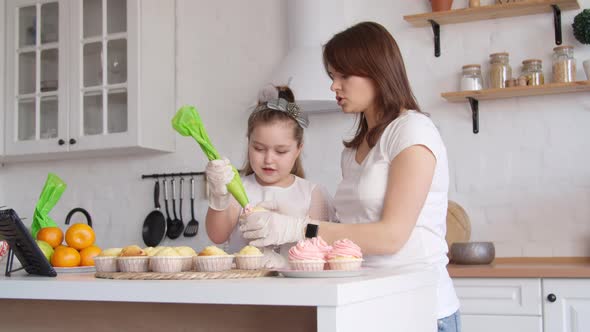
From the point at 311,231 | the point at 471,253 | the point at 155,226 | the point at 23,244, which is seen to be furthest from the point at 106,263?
the point at 155,226

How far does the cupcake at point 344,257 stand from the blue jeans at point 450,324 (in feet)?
1.05

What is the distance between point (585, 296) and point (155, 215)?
2.21 metres

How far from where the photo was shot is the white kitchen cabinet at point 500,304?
107 inches

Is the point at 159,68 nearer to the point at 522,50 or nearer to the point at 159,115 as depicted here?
the point at 159,115

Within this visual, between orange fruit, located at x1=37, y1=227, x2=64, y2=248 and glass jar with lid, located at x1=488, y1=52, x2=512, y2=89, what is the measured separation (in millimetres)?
2051

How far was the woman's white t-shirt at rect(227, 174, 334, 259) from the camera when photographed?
2.09 m

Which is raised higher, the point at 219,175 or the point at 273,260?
the point at 219,175

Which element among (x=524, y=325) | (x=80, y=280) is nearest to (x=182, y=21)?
(x=524, y=325)

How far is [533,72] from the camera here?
3.19 m

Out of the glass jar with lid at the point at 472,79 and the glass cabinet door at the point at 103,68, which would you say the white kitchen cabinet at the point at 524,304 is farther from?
the glass cabinet door at the point at 103,68

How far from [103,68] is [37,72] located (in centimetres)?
45

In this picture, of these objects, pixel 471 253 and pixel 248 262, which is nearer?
pixel 248 262

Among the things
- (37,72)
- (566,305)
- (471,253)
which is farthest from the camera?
(37,72)

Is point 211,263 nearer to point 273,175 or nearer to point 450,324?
point 450,324
